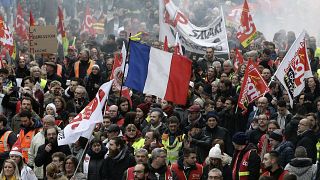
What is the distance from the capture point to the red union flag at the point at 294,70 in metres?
19.1

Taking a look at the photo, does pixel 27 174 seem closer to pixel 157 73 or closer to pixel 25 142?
pixel 25 142

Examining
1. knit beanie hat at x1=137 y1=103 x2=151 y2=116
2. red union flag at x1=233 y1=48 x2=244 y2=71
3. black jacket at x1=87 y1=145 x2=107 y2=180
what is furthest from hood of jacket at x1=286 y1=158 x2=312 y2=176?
red union flag at x1=233 y1=48 x2=244 y2=71

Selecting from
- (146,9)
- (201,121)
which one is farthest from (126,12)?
(201,121)

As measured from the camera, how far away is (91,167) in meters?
16.8

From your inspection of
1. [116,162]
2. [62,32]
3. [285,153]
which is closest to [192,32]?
[62,32]

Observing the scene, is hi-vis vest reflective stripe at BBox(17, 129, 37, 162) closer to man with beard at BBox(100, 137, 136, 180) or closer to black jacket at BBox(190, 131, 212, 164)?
man with beard at BBox(100, 137, 136, 180)

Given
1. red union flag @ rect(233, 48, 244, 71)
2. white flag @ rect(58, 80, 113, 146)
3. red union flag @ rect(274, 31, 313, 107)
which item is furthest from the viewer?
red union flag @ rect(233, 48, 244, 71)

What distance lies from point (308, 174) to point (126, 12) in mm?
22057

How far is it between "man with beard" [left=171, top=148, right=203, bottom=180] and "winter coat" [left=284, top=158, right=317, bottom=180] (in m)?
1.17

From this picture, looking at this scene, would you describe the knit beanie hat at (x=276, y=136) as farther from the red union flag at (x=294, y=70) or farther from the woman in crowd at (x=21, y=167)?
the woman in crowd at (x=21, y=167)

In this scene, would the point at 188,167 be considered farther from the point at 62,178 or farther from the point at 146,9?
the point at 146,9

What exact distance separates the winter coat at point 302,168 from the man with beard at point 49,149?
3.33 metres

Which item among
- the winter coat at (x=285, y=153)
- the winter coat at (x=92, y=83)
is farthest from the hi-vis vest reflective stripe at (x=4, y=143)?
the winter coat at (x=92, y=83)

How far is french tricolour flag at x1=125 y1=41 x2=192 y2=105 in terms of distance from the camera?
61.8 feet
